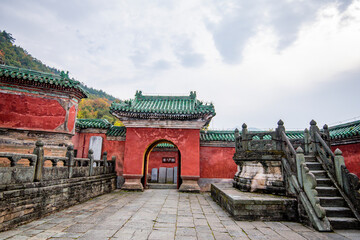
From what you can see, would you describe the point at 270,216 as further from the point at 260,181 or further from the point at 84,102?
the point at 84,102

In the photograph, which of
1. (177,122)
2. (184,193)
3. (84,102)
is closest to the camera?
(184,193)

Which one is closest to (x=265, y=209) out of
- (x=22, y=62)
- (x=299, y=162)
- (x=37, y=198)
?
(x=299, y=162)

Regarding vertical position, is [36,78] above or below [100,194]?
above

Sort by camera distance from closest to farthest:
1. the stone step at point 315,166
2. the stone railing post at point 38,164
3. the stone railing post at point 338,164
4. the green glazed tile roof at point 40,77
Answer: the stone railing post at point 38,164 → the stone railing post at point 338,164 → the stone step at point 315,166 → the green glazed tile roof at point 40,77

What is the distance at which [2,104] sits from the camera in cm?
821

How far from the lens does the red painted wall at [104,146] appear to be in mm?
11883

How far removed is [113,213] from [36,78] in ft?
22.1

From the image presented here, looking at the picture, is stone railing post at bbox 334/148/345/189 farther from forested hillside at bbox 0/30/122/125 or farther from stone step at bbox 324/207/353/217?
forested hillside at bbox 0/30/122/125

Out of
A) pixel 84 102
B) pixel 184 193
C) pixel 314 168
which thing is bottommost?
pixel 184 193

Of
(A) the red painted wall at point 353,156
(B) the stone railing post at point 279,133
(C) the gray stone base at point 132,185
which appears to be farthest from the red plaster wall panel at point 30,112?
(A) the red painted wall at point 353,156

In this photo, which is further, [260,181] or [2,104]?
[2,104]

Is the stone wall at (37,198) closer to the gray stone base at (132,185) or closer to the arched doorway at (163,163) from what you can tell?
the gray stone base at (132,185)

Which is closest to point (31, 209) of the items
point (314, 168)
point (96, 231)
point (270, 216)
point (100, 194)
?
point (96, 231)

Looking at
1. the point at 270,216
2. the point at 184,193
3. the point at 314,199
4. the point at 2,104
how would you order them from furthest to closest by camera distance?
the point at 184,193
the point at 2,104
the point at 270,216
the point at 314,199
